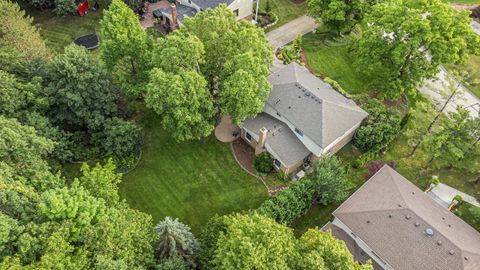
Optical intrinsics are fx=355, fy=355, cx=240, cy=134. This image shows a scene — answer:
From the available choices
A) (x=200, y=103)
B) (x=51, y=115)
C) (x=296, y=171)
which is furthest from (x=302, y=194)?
(x=51, y=115)

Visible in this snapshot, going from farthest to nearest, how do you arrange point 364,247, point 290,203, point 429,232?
point 290,203 → point 364,247 → point 429,232

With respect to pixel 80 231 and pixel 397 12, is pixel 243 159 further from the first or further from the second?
pixel 397 12

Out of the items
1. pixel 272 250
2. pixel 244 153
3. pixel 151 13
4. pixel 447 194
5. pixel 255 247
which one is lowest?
pixel 447 194

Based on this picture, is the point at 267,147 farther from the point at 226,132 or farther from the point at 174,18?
the point at 174,18

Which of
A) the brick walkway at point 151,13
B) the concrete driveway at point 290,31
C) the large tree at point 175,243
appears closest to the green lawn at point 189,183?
the large tree at point 175,243

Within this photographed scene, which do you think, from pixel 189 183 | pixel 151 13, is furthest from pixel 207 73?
pixel 151 13

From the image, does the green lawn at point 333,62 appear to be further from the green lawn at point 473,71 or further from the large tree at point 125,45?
the large tree at point 125,45
